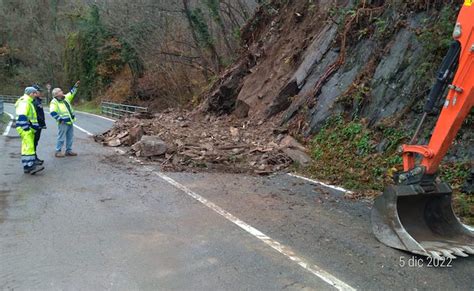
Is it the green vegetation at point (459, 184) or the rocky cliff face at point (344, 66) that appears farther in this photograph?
the rocky cliff face at point (344, 66)

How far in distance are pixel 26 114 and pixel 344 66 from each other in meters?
8.52

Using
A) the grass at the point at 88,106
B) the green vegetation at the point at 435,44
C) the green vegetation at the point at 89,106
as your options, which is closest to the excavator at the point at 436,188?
the green vegetation at the point at 435,44

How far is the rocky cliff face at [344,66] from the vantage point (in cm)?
937

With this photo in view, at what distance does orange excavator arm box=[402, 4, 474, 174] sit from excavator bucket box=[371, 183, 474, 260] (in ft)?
1.23

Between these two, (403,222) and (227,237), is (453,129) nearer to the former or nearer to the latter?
(403,222)

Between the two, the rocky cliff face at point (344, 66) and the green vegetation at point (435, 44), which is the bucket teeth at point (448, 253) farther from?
the green vegetation at point (435, 44)

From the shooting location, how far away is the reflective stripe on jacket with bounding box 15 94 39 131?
9.73m

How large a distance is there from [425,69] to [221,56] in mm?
18949

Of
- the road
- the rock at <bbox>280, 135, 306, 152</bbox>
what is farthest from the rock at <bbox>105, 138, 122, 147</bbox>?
the rock at <bbox>280, 135, 306, 152</bbox>

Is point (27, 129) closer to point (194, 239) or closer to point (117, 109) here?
point (194, 239)

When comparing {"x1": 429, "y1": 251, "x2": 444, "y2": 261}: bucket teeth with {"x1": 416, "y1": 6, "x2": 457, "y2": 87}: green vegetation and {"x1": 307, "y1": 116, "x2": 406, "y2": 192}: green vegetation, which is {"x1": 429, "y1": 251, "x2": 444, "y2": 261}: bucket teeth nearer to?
{"x1": 307, "y1": 116, "x2": 406, "y2": 192}: green vegetation

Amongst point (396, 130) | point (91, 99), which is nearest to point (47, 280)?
point (396, 130)

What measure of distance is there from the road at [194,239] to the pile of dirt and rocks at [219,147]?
3.76ft

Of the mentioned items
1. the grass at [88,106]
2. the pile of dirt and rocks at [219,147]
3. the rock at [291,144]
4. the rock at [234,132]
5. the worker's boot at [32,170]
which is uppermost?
the rock at [291,144]
